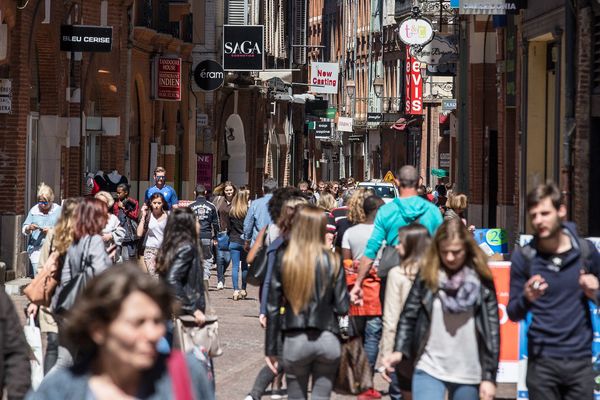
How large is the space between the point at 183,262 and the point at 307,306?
71.5 inches

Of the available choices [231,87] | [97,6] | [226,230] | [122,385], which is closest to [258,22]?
[231,87]

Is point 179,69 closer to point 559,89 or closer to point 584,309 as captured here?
point 559,89

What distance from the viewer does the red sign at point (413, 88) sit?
69.8m

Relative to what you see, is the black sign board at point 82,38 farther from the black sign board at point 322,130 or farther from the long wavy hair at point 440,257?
the black sign board at point 322,130

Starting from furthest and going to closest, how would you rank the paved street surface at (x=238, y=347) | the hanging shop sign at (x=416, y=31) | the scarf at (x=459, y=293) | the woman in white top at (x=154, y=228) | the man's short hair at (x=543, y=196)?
the hanging shop sign at (x=416, y=31)
the woman in white top at (x=154, y=228)
the paved street surface at (x=238, y=347)
the scarf at (x=459, y=293)
the man's short hair at (x=543, y=196)

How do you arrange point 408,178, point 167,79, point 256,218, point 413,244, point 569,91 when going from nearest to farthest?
point 413,244
point 408,178
point 569,91
point 256,218
point 167,79

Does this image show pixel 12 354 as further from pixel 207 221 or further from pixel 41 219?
pixel 207 221

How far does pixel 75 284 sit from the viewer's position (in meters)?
10.9

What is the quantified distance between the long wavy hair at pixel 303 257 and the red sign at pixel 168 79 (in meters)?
30.0

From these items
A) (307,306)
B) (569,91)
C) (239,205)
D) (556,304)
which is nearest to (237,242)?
(239,205)

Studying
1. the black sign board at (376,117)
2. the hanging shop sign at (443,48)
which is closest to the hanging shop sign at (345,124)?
the black sign board at (376,117)

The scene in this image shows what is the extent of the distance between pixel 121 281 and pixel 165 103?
3762cm

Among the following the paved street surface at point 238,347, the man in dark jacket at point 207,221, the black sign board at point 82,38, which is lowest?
the paved street surface at point 238,347

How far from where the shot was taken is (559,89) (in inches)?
827
